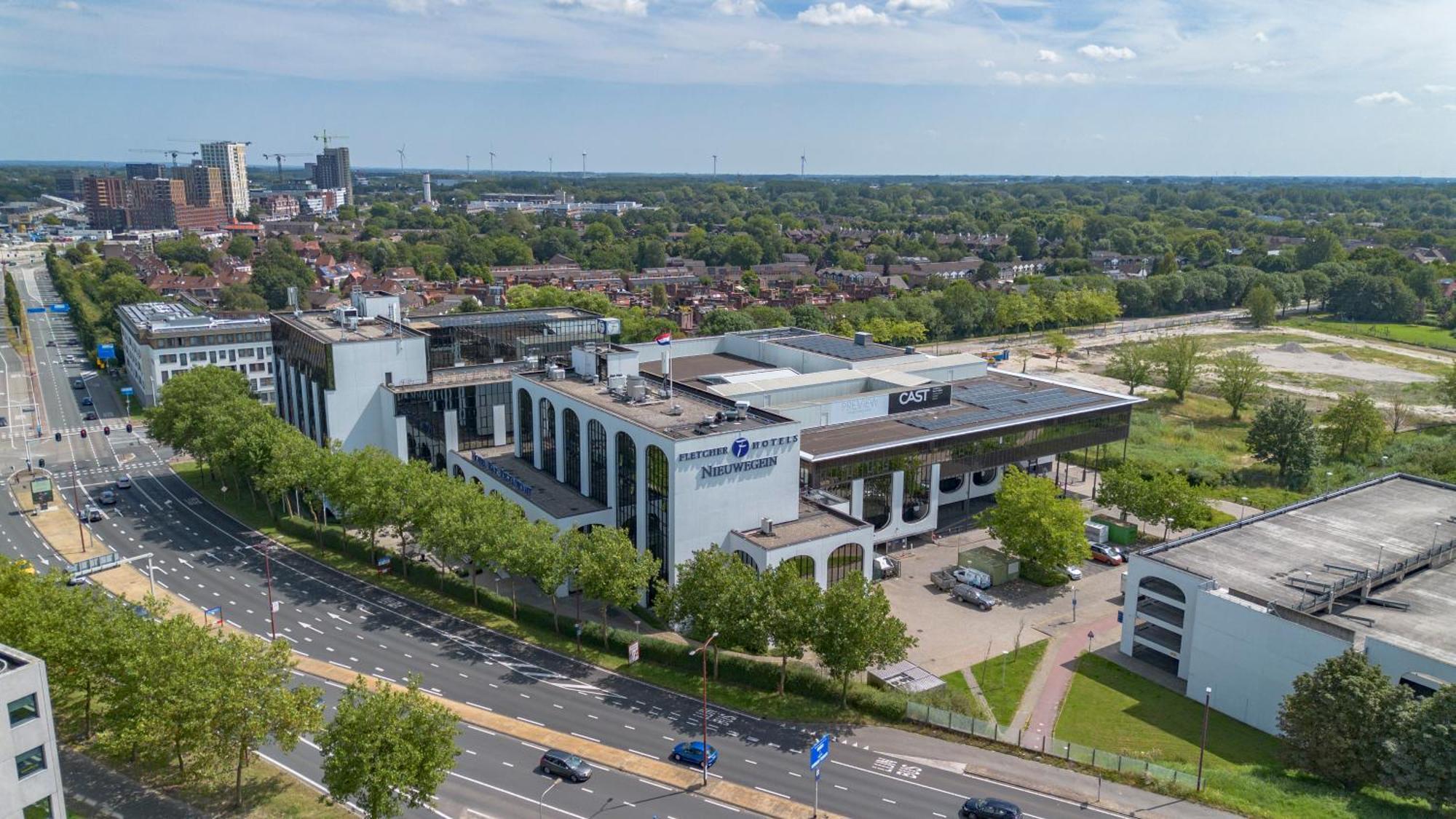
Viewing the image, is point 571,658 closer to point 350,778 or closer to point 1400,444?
point 350,778

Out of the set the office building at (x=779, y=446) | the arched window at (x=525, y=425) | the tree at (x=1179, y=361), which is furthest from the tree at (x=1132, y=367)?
the arched window at (x=525, y=425)

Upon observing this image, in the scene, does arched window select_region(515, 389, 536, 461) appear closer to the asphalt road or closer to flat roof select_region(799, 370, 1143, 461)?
the asphalt road

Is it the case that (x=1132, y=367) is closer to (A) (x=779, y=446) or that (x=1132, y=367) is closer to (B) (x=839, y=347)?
(B) (x=839, y=347)

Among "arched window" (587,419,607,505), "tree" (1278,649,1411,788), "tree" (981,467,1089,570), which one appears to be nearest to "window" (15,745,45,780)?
"arched window" (587,419,607,505)

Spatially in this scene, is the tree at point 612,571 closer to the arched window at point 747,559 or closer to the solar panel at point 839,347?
the arched window at point 747,559

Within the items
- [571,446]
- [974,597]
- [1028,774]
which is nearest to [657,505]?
[571,446]

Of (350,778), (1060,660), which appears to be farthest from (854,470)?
(350,778)
